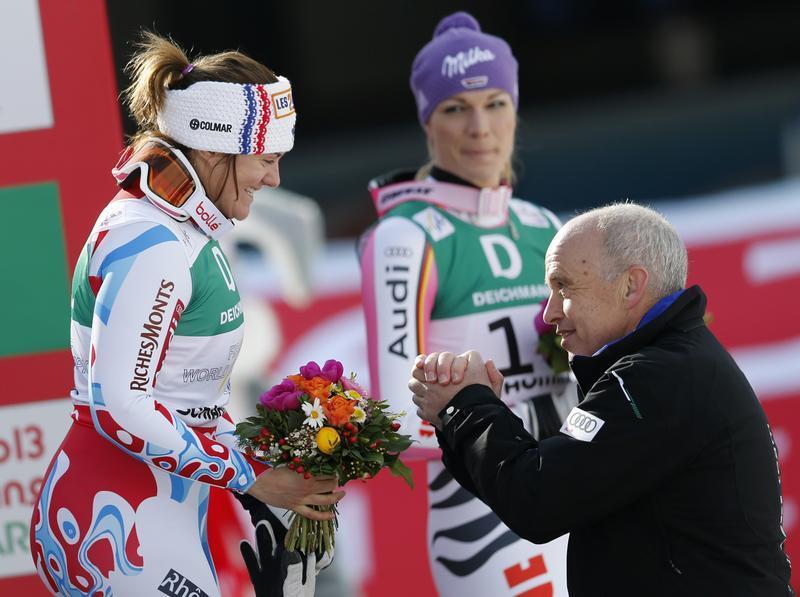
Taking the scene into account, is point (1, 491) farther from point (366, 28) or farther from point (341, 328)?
point (366, 28)

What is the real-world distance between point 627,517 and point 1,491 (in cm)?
168

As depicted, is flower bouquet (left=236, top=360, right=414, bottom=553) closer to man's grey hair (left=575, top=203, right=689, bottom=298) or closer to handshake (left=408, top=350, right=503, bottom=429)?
handshake (left=408, top=350, right=503, bottom=429)

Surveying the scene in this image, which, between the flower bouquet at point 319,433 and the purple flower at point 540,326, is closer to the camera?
the flower bouquet at point 319,433

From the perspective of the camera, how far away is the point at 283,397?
2797 mm

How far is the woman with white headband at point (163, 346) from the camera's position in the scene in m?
2.62

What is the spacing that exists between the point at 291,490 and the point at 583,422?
24.4 inches

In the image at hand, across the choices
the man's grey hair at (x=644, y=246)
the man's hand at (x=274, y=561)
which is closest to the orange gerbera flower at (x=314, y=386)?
the man's hand at (x=274, y=561)

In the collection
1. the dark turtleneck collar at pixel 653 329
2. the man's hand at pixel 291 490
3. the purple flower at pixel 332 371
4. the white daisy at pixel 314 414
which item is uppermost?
the dark turtleneck collar at pixel 653 329

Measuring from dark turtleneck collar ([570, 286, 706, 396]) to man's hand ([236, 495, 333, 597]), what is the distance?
0.76 m

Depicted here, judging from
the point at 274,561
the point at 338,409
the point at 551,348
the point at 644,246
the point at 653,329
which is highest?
the point at 644,246

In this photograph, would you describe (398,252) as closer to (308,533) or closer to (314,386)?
(314,386)

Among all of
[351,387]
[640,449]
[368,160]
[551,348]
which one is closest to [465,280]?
[551,348]

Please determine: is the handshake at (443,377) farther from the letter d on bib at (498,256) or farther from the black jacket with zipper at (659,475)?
the letter d on bib at (498,256)

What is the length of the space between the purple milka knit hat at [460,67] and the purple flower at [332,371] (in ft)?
3.83
